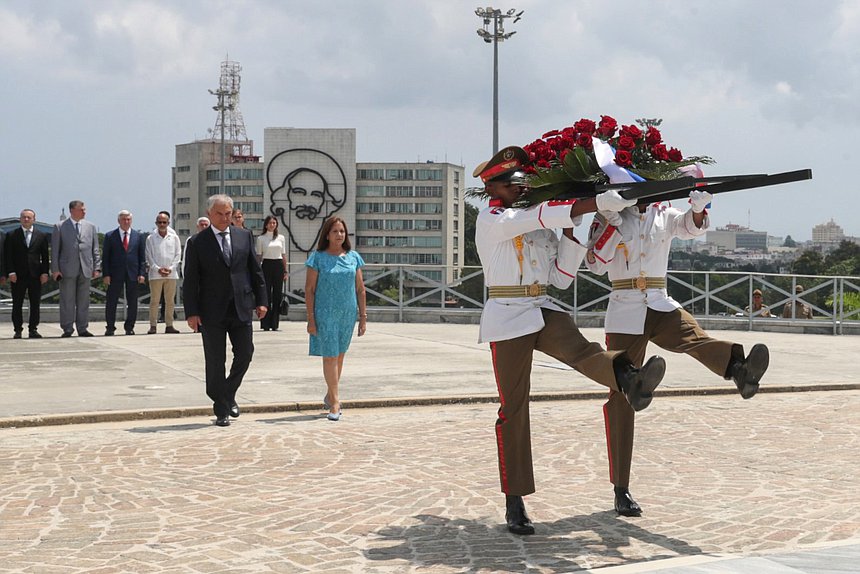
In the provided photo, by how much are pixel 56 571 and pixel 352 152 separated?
112519 millimetres

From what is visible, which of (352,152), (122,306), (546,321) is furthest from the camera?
(352,152)

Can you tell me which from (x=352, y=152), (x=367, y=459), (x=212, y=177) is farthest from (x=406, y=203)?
(x=367, y=459)

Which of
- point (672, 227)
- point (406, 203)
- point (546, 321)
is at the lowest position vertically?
point (546, 321)

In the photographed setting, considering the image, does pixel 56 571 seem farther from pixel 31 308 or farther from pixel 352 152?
pixel 352 152

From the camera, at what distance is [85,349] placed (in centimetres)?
1530

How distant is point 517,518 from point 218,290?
4.26 m

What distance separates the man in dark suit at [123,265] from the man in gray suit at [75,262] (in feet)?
1.13

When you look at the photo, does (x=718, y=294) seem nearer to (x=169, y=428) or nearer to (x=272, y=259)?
(x=272, y=259)

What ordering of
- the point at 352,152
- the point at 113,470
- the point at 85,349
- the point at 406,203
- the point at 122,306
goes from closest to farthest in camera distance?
the point at 113,470 → the point at 85,349 → the point at 122,306 → the point at 352,152 → the point at 406,203

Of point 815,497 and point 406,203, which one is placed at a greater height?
point 406,203

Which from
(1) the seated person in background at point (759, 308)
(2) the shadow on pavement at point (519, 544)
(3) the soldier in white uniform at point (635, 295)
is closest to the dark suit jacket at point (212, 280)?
(2) the shadow on pavement at point (519, 544)

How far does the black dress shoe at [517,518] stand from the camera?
5.47 meters

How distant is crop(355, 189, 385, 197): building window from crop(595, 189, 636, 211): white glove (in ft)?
551

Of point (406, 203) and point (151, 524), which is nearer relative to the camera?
point (151, 524)
